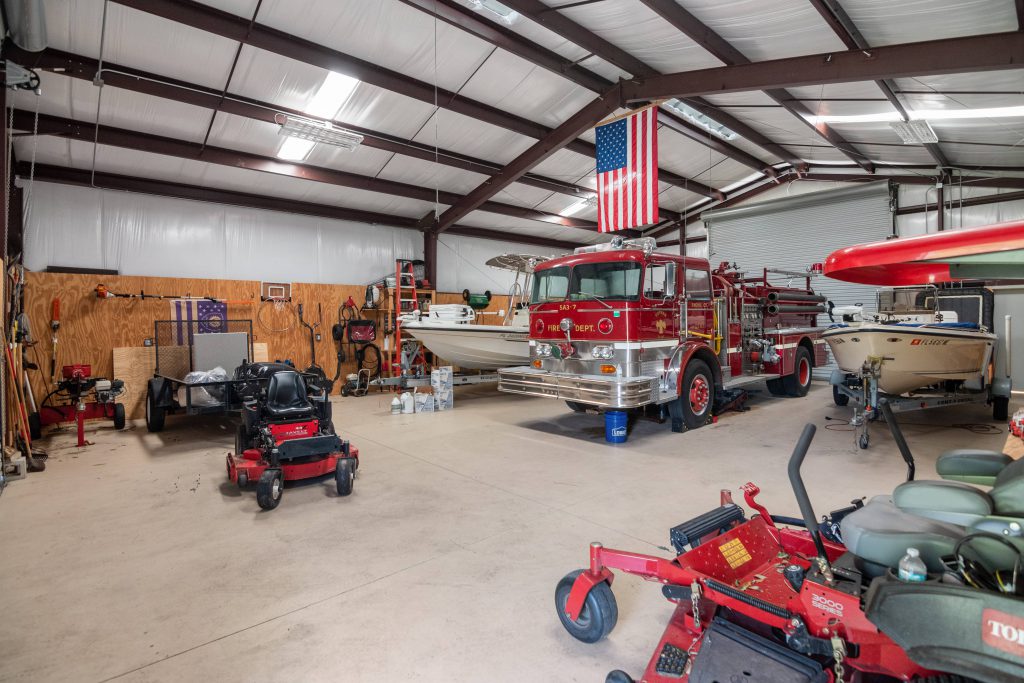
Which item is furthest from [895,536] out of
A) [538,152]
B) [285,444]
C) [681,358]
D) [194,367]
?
[538,152]

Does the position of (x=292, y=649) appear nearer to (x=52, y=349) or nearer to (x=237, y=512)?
(x=237, y=512)

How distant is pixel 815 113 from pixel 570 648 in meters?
9.30

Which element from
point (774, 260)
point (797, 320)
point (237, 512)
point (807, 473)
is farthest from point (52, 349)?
point (774, 260)

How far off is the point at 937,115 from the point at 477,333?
7.55 metres

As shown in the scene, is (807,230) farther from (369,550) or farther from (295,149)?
(369,550)

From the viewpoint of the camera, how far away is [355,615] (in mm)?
2445

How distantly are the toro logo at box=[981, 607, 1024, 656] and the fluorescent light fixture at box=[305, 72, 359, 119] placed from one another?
7.95 m

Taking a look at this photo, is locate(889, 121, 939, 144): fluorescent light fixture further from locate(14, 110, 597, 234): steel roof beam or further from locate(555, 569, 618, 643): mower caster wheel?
locate(555, 569, 618, 643): mower caster wheel

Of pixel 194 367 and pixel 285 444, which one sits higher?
pixel 194 367

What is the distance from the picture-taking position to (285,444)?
4.12 metres

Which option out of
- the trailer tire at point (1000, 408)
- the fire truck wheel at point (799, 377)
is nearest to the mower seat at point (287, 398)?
the fire truck wheel at point (799, 377)

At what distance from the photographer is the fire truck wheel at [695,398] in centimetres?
629

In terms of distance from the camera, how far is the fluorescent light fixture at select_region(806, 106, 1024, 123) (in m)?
6.63

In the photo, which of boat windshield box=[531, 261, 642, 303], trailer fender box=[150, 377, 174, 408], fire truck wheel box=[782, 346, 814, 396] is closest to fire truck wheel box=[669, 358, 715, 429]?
boat windshield box=[531, 261, 642, 303]
